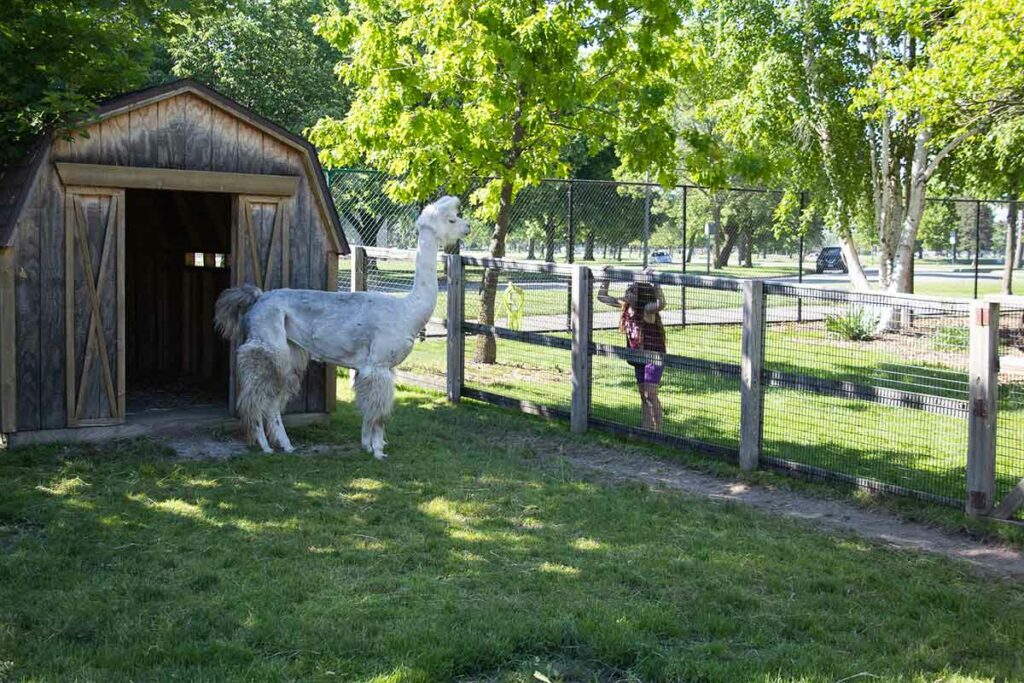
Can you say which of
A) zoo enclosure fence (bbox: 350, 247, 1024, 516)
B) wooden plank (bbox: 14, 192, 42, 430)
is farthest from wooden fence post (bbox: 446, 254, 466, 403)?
wooden plank (bbox: 14, 192, 42, 430)

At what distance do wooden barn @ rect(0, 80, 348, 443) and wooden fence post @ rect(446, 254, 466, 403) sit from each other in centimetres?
192

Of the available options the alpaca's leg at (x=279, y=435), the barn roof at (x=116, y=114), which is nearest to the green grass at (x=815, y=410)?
the alpaca's leg at (x=279, y=435)

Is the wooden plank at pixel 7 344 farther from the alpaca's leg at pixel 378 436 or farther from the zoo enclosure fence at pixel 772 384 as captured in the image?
the zoo enclosure fence at pixel 772 384

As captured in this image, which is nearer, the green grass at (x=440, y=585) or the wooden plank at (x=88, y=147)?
the green grass at (x=440, y=585)

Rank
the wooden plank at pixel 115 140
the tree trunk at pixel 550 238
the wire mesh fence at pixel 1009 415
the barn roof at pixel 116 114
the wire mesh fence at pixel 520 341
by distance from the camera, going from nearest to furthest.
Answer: the wire mesh fence at pixel 1009 415, the barn roof at pixel 116 114, the wooden plank at pixel 115 140, the wire mesh fence at pixel 520 341, the tree trunk at pixel 550 238

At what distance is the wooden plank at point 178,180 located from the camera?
8.68 meters

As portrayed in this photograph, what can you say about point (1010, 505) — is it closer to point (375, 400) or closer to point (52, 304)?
point (375, 400)

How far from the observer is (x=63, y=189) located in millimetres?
8680

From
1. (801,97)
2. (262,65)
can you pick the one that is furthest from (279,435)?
(262,65)

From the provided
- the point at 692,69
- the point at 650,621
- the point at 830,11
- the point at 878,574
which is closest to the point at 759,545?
the point at 878,574

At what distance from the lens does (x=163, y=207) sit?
12.0 meters

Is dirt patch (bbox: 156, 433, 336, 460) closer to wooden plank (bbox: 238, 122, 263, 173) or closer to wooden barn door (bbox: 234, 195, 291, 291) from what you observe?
wooden barn door (bbox: 234, 195, 291, 291)

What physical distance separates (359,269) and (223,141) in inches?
172

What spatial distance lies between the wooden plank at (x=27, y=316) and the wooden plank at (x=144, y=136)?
3.09ft
